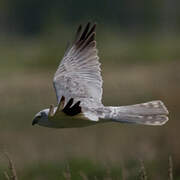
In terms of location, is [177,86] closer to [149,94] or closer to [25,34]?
[149,94]

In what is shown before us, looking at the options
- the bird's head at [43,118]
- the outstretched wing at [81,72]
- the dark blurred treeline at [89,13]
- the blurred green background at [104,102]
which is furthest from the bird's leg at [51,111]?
the dark blurred treeline at [89,13]

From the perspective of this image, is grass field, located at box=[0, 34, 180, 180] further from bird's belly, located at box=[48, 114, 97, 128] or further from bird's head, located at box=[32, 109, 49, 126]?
bird's head, located at box=[32, 109, 49, 126]

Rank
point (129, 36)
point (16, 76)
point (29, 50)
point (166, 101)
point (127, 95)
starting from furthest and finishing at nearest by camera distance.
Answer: point (129, 36) → point (29, 50) → point (16, 76) → point (127, 95) → point (166, 101)

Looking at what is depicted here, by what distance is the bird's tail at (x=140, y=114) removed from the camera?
5.61 m

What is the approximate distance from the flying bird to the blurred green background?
342 millimetres

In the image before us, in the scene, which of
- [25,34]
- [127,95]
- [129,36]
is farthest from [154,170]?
[25,34]

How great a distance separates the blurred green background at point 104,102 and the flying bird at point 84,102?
0.34 m

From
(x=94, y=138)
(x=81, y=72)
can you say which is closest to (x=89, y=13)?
(x=94, y=138)

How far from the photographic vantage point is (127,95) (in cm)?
1251

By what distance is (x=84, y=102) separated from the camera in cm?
586

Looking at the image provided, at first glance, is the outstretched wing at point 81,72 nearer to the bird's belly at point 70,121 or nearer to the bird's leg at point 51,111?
the bird's belly at point 70,121

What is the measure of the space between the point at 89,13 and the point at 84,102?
3323cm

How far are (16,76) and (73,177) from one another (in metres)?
9.59

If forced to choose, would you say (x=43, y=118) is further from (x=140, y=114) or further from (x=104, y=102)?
(x=104, y=102)
